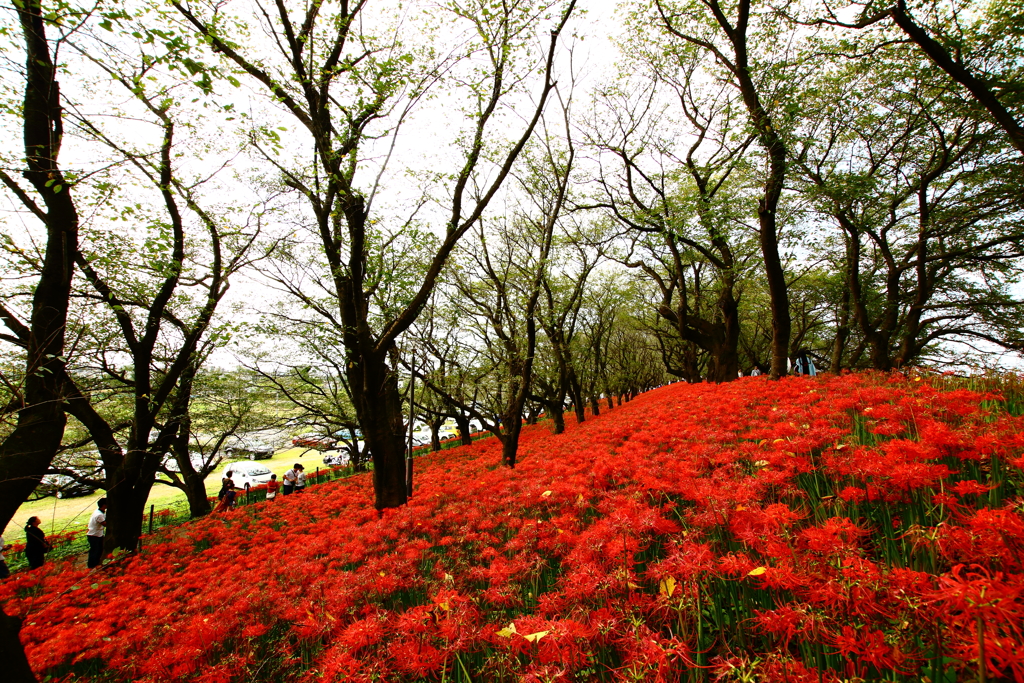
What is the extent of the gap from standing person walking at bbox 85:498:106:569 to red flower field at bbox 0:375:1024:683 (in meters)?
4.66

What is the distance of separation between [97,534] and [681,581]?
1301cm

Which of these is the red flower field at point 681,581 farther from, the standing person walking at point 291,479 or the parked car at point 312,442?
the parked car at point 312,442

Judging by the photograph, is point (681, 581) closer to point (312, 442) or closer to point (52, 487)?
point (52, 487)

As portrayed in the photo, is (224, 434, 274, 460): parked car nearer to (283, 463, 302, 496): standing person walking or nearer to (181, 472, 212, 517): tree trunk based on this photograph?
(181, 472, 212, 517): tree trunk

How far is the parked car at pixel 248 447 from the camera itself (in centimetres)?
1738

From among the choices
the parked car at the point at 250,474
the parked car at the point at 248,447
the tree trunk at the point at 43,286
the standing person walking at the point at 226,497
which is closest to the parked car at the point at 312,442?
the parked car at the point at 248,447

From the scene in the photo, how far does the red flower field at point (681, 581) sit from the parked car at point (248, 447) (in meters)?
12.9

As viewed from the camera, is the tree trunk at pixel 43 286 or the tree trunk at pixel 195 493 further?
the tree trunk at pixel 195 493

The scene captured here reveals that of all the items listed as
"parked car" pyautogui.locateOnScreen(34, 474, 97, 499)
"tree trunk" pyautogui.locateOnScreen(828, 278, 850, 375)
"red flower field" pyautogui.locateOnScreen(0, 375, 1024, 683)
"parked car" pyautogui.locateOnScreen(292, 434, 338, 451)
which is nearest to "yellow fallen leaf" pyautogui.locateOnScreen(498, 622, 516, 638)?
"red flower field" pyautogui.locateOnScreen(0, 375, 1024, 683)

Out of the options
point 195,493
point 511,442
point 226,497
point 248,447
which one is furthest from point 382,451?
point 248,447

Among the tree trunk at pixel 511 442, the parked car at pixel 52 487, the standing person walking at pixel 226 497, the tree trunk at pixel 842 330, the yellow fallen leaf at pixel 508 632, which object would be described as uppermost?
the tree trunk at pixel 842 330

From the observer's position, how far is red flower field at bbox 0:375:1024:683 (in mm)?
1460

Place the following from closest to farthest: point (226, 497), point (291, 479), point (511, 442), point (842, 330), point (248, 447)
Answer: point (511, 442), point (226, 497), point (842, 330), point (291, 479), point (248, 447)

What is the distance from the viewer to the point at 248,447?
18406mm
